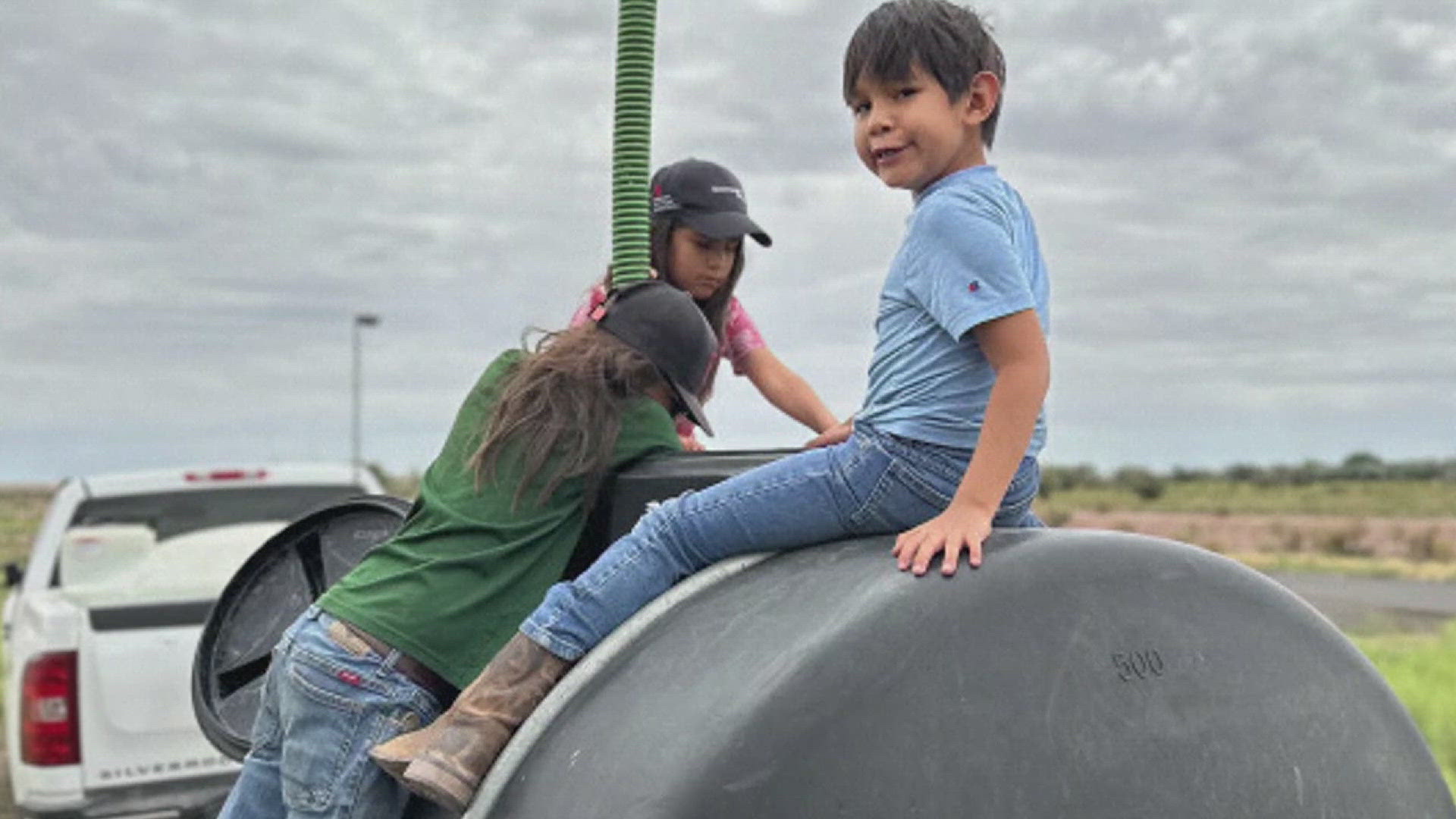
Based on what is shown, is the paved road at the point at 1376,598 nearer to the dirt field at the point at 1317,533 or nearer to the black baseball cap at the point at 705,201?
the dirt field at the point at 1317,533

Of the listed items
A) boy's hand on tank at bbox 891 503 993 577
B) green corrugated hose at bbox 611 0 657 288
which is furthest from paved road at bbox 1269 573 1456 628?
boy's hand on tank at bbox 891 503 993 577

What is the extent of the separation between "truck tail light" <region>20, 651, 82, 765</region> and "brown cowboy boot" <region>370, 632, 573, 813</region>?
445cm

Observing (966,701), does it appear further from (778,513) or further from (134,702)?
(134,702)

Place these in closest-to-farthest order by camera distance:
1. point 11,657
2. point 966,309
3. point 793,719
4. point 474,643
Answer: point 793,719
point 966,309
point 474,643
point 11,657

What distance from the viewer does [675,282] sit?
4172mm

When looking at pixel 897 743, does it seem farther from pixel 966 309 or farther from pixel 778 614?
pixel 966 309

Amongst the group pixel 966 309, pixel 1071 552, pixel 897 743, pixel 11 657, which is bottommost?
pixel 11 657

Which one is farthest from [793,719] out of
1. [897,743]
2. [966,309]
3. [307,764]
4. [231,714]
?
[231,714]

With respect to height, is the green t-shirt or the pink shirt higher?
the pink shirt

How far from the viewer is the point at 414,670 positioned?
9.44ft

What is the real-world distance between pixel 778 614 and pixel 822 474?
0.29m

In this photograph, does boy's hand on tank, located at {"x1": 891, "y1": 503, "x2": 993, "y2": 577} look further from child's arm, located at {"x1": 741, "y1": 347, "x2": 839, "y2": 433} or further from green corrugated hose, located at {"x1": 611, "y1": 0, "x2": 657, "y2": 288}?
child's arm, located at {"x1": 741, "y1": 347, "x2": 839, "y2": 433}

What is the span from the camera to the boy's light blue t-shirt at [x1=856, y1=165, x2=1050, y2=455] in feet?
8.85

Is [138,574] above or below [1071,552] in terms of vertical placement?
below
